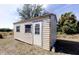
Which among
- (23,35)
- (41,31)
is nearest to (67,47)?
(41,31)

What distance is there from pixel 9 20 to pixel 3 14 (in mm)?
261

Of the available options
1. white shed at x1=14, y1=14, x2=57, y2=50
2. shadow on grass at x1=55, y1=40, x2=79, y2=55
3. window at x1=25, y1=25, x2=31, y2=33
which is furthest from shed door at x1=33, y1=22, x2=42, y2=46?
shadow on grass at x1=55, y1=40, x2=79, y2=55

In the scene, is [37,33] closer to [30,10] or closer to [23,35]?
[23,35]

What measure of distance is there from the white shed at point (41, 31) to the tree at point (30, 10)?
0.23 m

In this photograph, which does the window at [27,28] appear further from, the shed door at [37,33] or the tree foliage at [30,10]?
the tree foliage at [30,10]

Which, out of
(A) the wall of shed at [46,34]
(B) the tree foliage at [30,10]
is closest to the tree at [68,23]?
(A) the wall of shed at [46,34]

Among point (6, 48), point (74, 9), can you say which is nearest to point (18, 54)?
point (6, 48)

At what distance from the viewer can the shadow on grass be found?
5227 millimetres

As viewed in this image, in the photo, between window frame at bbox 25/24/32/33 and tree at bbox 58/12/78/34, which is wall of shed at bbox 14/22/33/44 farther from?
tree at bbox 58/12/78/34

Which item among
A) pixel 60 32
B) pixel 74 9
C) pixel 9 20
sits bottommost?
pixel 60 32

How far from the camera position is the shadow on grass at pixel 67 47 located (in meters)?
5.23

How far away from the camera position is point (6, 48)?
5344 millimetres

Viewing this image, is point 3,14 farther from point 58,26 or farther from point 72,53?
point 72,53
